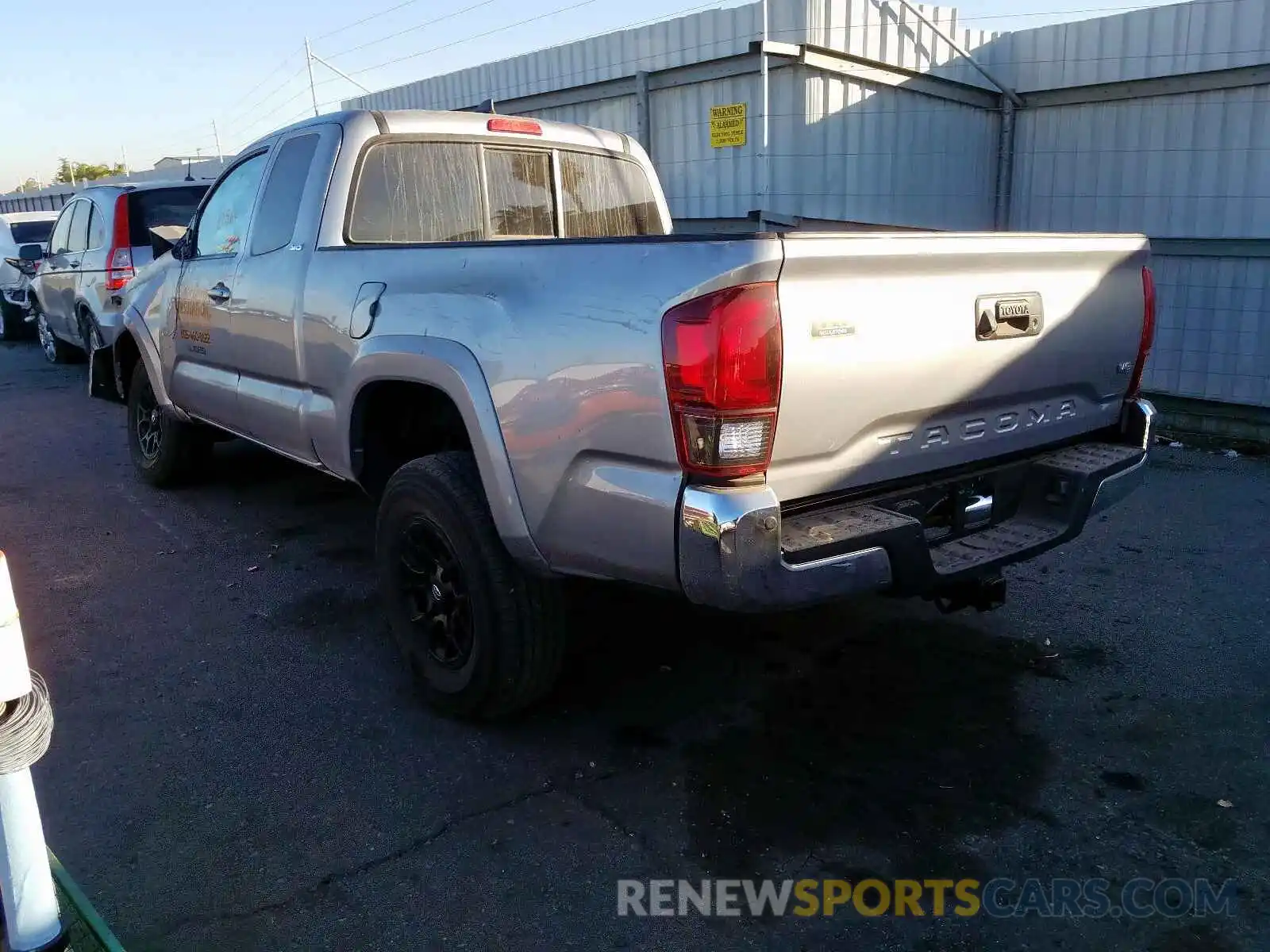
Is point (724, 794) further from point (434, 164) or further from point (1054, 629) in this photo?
point (434, 164)

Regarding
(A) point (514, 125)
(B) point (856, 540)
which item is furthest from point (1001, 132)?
(B) point (856, 540)

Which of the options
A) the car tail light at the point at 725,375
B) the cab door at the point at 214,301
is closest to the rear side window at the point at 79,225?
the cab door at the point at 214,301

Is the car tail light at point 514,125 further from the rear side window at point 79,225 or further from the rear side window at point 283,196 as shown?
the rear side window at point 79,225

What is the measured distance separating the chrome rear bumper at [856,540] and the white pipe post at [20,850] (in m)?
1.49

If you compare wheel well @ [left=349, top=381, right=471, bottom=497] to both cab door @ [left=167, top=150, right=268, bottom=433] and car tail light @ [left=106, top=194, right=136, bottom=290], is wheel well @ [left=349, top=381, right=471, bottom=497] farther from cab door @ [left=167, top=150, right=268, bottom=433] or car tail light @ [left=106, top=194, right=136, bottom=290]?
car tail light @ [left=106, top=194, right=136, bottom=290]

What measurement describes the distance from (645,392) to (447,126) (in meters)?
2.31

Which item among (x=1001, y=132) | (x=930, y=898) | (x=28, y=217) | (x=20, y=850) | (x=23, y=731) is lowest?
(x=930, y=898)

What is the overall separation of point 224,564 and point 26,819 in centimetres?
340

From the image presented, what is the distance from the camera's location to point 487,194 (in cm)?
451

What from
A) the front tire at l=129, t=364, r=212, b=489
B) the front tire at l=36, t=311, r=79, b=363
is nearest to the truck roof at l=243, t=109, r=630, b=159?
the front tire at l=129, t=364, r=212, b=489

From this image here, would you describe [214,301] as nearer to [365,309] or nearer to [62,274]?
[365,309]

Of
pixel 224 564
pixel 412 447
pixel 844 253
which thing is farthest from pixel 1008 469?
pixel 224 564

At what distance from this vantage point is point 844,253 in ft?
8.79

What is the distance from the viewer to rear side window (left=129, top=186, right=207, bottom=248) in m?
9.16
